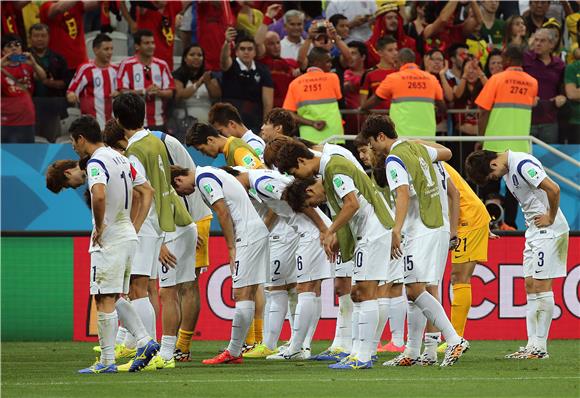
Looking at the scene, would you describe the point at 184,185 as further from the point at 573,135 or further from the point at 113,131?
the point at 573,135

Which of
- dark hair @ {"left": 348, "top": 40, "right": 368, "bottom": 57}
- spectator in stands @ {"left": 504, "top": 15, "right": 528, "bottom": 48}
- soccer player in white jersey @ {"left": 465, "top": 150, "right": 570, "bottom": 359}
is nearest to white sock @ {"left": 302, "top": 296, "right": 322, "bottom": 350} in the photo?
soccer player in white jersey @ {"left": 465, "top": 150, "right": 570, "bottom": 359}

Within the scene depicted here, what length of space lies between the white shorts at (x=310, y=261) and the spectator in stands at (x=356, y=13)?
7.61 m

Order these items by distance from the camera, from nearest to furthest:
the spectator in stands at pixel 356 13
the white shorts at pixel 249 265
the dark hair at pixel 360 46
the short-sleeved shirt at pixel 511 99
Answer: the white shorts at pixel 249 265 < the short-sleeved shirt at pixel 511 99 < the dark hair at pixel 360 46 < the spectator in stands at pixel 356 13

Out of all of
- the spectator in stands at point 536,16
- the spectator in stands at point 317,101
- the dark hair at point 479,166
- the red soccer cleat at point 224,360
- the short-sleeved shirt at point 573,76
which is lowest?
the red soccer cleat at point 224,360

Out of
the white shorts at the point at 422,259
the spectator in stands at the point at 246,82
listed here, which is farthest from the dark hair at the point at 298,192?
the spectator in stands at the point at 246,82

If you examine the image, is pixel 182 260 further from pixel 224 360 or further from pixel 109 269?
pixel 109 269

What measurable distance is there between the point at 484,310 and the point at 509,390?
6.70 metres

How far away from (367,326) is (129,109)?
2.86 meters

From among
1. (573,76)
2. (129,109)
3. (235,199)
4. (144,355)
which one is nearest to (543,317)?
(235,199)

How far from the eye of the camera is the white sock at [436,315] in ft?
37.6

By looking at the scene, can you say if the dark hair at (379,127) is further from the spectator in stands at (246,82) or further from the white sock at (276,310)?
the spectator in stands at (246,82)

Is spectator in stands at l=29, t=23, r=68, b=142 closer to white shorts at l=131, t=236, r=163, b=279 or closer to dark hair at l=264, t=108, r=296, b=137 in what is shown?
dark hair at l=264, t=108, r=296, b=137

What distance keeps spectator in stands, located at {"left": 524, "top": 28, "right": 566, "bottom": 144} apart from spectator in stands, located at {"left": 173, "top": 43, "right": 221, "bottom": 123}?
14.2 feet

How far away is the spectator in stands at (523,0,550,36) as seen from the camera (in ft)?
65.1
